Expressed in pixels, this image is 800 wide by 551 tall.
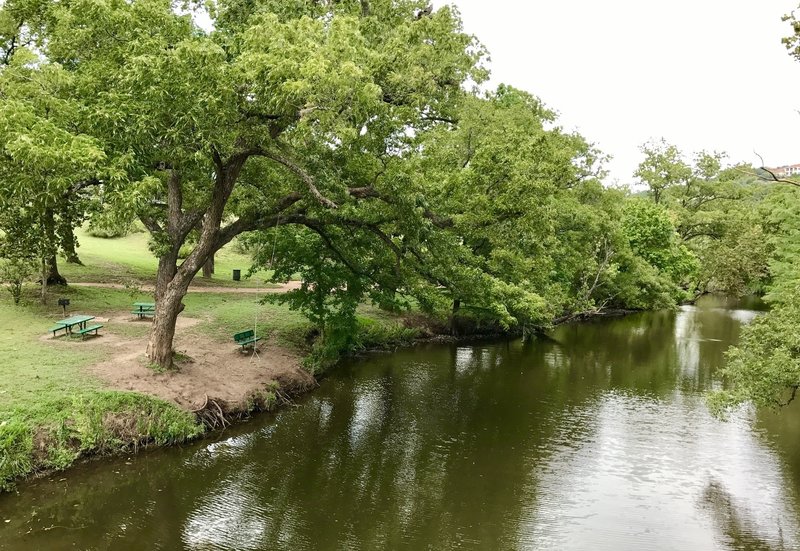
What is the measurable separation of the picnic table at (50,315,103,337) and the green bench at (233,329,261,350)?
13.4 feet

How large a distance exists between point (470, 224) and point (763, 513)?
885 centimetres

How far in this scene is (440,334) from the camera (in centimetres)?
2753

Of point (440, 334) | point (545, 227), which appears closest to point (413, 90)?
point (545, 227)

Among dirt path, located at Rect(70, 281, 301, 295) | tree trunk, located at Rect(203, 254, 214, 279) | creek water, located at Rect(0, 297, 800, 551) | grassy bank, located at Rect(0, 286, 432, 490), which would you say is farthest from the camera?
tree trunk, located at Rect(203, 254, 214, 279)

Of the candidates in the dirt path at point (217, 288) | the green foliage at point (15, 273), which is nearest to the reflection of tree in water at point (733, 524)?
the green foliage at point (15, 273)

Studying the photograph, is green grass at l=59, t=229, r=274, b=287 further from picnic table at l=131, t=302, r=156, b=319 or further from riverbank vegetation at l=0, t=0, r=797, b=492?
riverbank vegetation at l=0, t=0, r=797, b=492

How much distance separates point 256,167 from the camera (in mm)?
15852

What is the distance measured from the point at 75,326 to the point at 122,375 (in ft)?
17.3

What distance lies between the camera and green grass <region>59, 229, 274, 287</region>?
2662 cm

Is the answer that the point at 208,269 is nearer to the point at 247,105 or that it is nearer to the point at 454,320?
the point at 454,320

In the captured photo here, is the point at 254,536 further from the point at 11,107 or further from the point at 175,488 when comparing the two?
the point at 11,107

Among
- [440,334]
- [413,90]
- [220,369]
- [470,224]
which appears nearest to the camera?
[413,90]

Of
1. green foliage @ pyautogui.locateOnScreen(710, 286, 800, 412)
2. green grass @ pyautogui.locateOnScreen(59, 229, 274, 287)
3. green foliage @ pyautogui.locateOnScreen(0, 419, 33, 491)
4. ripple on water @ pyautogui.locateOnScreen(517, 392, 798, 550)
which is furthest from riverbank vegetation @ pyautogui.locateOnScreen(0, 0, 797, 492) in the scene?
ripple on water @ pyautogui.locateOnScreen(517, 392, 798, 550)

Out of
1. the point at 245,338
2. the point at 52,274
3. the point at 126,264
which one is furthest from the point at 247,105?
the point at 126,264
